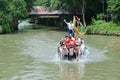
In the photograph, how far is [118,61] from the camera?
74.5 ft

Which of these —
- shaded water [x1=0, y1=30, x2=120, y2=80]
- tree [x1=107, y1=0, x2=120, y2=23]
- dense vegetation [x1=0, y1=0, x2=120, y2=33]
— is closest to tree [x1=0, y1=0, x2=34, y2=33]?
dense vegetation [x1=0, y1=0, x2=120, y2=33]

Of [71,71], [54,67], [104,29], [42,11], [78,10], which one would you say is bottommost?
[42,11]

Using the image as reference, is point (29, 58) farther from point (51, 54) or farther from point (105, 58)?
point (105, 58)

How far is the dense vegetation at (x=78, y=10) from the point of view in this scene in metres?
49.5

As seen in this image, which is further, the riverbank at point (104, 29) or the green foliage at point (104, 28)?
the green foliage at point (104, 28)

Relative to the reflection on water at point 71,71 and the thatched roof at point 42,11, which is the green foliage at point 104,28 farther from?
the reflection on water at point 71,71

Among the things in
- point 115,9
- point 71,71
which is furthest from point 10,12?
point 71,71

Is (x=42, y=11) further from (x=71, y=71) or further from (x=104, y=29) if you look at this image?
(x=71, y=71)

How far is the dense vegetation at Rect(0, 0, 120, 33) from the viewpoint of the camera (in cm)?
4947

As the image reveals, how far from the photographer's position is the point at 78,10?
201 ft

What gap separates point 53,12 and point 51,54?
41.2m

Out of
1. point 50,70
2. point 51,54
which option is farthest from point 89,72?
point 51,54

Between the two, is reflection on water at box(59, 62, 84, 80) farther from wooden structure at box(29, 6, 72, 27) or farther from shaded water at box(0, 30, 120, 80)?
wooden structure at box(29, 6, 72, 27)

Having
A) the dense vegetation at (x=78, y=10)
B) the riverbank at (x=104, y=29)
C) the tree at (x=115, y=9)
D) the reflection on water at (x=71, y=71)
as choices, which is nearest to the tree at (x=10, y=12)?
the dense vegetation at (x=78, y=10)
